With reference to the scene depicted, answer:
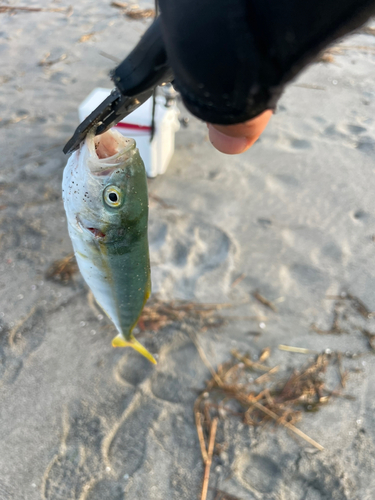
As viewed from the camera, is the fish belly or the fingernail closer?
the fingernail

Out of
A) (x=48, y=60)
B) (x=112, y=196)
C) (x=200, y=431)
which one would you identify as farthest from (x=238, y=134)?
(x=48, y=60)

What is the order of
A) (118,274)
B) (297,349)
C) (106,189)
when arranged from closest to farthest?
(106,189) < (118,274) < (297,349)

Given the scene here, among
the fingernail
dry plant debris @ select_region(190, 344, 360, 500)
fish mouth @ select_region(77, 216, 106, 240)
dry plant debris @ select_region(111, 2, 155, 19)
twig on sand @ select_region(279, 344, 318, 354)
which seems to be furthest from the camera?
dry plant debris @ select_region(111, 2, 155, 19)

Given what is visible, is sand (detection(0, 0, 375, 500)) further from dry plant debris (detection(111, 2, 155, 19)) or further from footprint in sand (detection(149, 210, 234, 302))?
dry plant debris (detection(111, 2, 155, 19))

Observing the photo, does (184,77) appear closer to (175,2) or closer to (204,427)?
(175,2)

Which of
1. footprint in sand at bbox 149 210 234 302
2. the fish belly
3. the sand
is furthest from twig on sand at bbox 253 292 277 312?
the fish belly

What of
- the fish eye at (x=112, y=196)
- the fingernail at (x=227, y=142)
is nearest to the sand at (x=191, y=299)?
the fish eye at (x=112, y=196)

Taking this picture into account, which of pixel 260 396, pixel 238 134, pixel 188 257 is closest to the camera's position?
pixel 238 134

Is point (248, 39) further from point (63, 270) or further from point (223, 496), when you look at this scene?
point (63, 270)

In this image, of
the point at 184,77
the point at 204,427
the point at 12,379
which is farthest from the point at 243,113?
the point at 12,379
